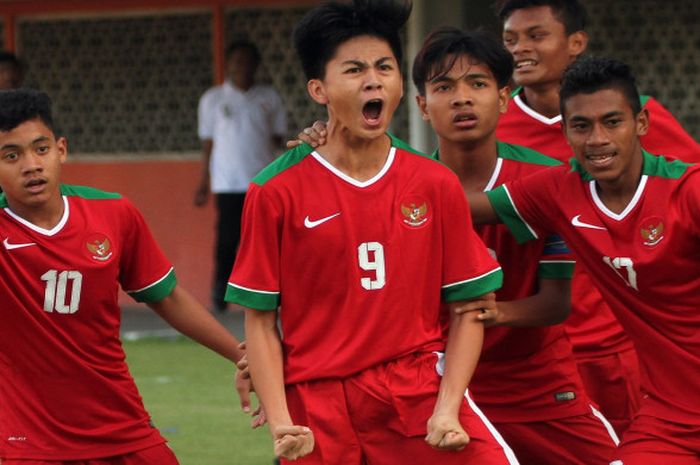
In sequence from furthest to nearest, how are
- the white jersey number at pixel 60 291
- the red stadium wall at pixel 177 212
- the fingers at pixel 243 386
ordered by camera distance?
the red stadium wall at pixel 177 212 → the white jersey number at pixel 60 291 → the fingers at pixel 243 386

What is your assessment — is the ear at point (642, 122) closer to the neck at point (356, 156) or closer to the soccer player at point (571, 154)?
the soccer player at point (571, 154)

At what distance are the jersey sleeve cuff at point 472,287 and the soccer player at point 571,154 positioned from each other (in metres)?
1.36

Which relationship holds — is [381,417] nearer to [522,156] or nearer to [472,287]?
[472,287]

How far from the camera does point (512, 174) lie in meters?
5.98

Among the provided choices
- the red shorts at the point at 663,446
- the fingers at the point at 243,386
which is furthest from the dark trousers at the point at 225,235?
the red shorts at the point at 663,446

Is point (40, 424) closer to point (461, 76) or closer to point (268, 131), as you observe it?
point (461, 76)

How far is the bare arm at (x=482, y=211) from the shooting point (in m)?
5.80

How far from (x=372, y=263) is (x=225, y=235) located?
8017 millimetres

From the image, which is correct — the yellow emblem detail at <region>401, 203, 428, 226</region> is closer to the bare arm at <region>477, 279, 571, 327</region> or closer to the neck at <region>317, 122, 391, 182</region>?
the neck at <region>317, 122, 391, 182</region>

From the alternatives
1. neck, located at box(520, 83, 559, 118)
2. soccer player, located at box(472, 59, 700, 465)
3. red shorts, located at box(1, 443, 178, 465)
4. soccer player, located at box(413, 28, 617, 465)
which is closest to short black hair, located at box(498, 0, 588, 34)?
neck, located at box(520, 83, 559, 118)

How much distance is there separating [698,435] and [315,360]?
1.36 meters

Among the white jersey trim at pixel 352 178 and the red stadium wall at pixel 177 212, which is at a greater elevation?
the white jersey trim at pixel 352 178

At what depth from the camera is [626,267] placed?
5.49 m

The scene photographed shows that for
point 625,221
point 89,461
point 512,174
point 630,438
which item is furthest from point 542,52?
point 89,461
